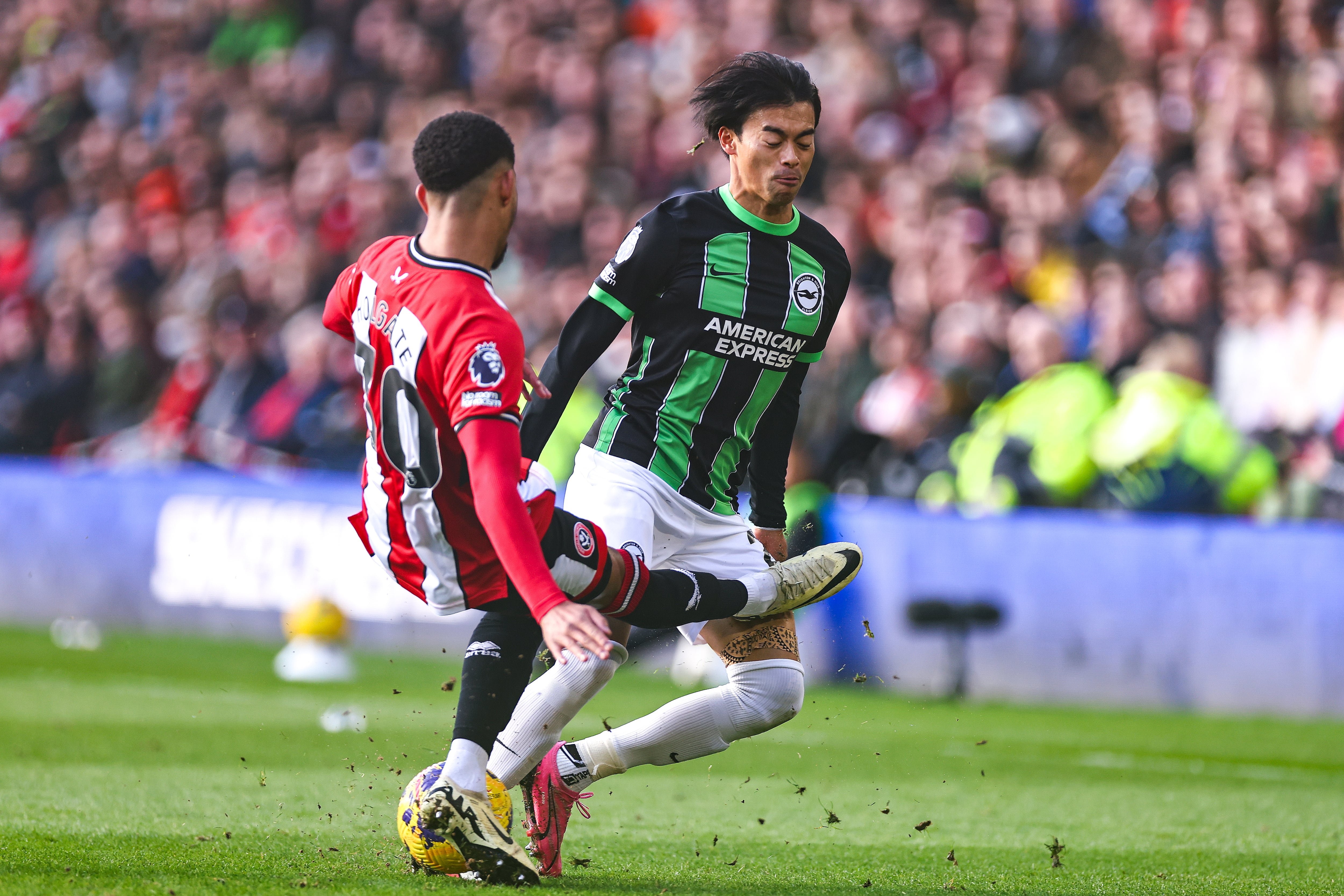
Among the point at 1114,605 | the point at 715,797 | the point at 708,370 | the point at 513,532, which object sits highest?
the point at 708,370

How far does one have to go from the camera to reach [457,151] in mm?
3572

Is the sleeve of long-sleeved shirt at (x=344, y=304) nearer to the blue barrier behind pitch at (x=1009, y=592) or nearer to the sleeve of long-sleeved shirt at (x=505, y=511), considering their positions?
the sleeve of long-sleeved shirt at (x=505, y=511)

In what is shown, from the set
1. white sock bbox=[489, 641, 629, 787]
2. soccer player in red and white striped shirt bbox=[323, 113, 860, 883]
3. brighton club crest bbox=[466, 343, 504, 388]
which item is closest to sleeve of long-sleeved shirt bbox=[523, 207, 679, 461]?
soccer player in red and white striped shirt bbox=[323, 113, 860, 883]

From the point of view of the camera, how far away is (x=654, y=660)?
10359 mm

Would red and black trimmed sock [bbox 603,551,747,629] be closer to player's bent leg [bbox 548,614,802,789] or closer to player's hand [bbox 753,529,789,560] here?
player's bent leg [bbox 548,614,802,789]

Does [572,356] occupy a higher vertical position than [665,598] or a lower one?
higher

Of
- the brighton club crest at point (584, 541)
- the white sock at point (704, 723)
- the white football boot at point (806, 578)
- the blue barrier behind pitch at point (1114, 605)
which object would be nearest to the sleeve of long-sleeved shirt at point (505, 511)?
the brighton club crest at point (584, 541)

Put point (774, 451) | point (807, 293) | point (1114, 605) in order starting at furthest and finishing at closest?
1. point (1114, 605)
2. point (774, 451)
3. point (807, 293)

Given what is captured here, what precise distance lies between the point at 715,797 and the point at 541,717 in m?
2.11

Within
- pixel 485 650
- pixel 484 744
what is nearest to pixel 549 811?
pixel 484 744

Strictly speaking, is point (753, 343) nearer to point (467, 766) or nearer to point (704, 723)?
point (704, 723)

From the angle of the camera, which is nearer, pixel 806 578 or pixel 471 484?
pixel 471 484

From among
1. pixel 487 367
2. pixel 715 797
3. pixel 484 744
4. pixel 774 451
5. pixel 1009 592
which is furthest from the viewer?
pixel 1009 592

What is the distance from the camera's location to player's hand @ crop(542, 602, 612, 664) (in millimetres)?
3242
